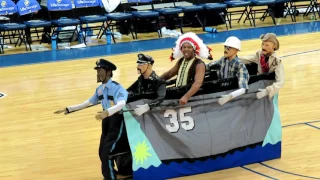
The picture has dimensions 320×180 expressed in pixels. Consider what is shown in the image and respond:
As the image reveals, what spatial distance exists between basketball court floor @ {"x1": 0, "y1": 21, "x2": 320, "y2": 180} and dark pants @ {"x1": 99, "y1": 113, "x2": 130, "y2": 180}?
0.48 metres

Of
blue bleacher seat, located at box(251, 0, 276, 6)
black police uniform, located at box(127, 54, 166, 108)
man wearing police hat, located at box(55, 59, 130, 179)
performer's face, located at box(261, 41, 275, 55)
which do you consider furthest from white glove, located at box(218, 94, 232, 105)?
blue bleacher seat, located at box(251, 0, 276, 6)

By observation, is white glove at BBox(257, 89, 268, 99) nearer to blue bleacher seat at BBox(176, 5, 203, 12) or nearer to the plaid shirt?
the plaid shirt

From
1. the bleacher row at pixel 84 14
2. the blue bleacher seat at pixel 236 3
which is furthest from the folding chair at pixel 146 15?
the blue bleacher seat at pixel 236 3

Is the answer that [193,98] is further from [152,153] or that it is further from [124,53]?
[124,53]

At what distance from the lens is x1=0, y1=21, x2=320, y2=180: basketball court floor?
682 centimetres

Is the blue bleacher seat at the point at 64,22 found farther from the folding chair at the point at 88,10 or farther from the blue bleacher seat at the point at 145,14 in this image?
the blue bleacher seat at the point at 145,14

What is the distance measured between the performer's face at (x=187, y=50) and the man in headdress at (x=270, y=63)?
879mm

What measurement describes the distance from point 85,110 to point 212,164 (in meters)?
3.30

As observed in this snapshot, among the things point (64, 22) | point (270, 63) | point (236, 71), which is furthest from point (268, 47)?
point (64, 22)

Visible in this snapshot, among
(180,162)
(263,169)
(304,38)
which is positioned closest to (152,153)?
(180,162)

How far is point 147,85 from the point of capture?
636cm

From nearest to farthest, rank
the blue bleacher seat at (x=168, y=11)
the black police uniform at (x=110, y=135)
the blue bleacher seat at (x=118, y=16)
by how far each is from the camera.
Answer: the black police uniform at (x=110, y=135) → the blue bleacher seat at (x=118, y=16) → the blue bleacher seat at (x=168, y=11)

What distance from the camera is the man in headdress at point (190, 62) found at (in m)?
6.27

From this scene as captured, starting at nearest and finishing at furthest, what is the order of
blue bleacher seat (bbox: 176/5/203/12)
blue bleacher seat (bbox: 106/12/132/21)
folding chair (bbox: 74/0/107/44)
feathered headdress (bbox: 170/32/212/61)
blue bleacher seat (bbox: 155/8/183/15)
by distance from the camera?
1. feathered headdress (bbox: 170/32/212/61)
2. blue bleacher seat (bbox: 106/12/132/21)
3. folding chair (bbox: 74/0/107/44)
4. blue bleacher seat (bbox: 155/8/183/15)
5. blue bleacher seat (bbox: 176/5/203/12)
